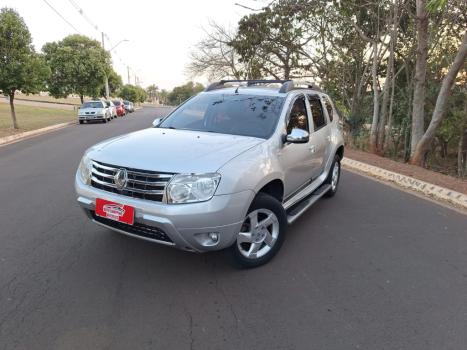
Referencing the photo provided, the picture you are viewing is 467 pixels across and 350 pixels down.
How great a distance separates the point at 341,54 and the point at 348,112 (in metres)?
2.84

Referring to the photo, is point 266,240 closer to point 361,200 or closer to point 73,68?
point 361,200

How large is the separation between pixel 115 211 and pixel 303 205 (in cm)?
249

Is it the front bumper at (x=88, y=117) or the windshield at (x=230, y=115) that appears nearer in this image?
the windshield at (x=230, y=115)

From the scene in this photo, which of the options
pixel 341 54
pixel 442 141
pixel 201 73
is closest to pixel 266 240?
pixel 341 54

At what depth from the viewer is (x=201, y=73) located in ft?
120

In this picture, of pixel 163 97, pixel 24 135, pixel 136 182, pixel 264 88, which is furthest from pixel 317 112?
pixel 163 97

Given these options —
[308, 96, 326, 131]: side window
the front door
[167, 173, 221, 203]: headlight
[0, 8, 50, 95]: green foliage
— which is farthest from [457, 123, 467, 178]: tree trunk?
[0, 8, 50, 95]: green foliage

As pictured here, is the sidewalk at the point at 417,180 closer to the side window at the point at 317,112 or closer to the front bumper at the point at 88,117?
the side window at the point at 317,112

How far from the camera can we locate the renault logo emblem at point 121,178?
138 inches

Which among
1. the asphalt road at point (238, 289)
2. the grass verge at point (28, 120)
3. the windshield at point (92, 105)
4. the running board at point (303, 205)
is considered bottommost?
the grass verge at point (28, 120)


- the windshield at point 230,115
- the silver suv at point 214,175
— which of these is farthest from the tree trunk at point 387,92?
the windshield at point 230,115

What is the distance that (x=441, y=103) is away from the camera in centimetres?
973

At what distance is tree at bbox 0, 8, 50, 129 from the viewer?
1706 centimetres

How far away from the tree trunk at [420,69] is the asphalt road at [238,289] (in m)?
6.39
